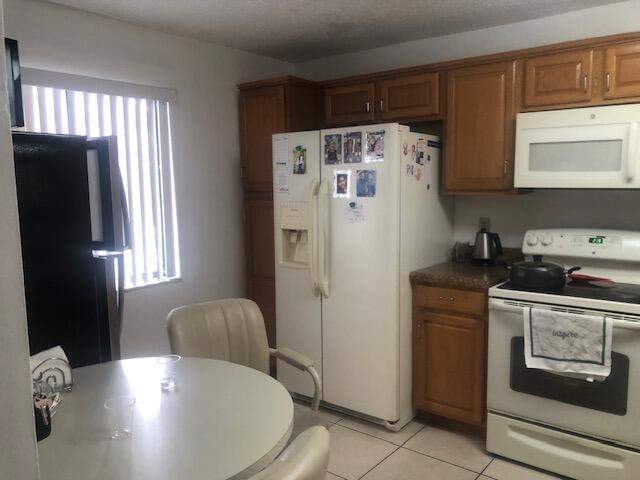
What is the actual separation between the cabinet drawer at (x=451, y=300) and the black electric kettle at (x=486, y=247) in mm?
434

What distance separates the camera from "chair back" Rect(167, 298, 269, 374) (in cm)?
218

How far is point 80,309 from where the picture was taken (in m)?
2.34

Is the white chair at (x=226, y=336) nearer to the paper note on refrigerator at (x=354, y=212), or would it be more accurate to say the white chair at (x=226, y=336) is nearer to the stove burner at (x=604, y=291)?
the paper note on refrigerator at (x=354, y=212)

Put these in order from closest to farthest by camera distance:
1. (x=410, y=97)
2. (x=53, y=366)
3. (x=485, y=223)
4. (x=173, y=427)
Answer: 1. (x=173, y=427)
2. (x=53, y=366)
3. (x=410, y=97)
4. (x=485, y=223)

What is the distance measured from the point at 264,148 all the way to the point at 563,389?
2.34m

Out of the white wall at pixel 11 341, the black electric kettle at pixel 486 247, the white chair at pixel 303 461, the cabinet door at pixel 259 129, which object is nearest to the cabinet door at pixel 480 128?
the black electric kettle at pixel 486 247

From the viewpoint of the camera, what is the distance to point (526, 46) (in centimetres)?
Answer: 308

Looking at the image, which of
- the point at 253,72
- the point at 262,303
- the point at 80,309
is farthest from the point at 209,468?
the point at 253,72

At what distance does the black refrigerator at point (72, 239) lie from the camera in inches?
85.6

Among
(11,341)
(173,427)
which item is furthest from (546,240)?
(11,341)

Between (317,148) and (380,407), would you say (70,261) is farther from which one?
(380,407)

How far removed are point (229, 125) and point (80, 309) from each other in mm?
1794

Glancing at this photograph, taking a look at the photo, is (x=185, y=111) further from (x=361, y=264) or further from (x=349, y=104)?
(x=361, y=264)

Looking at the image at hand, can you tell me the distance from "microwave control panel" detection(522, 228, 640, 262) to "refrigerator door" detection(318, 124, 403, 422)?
2.65 ft
